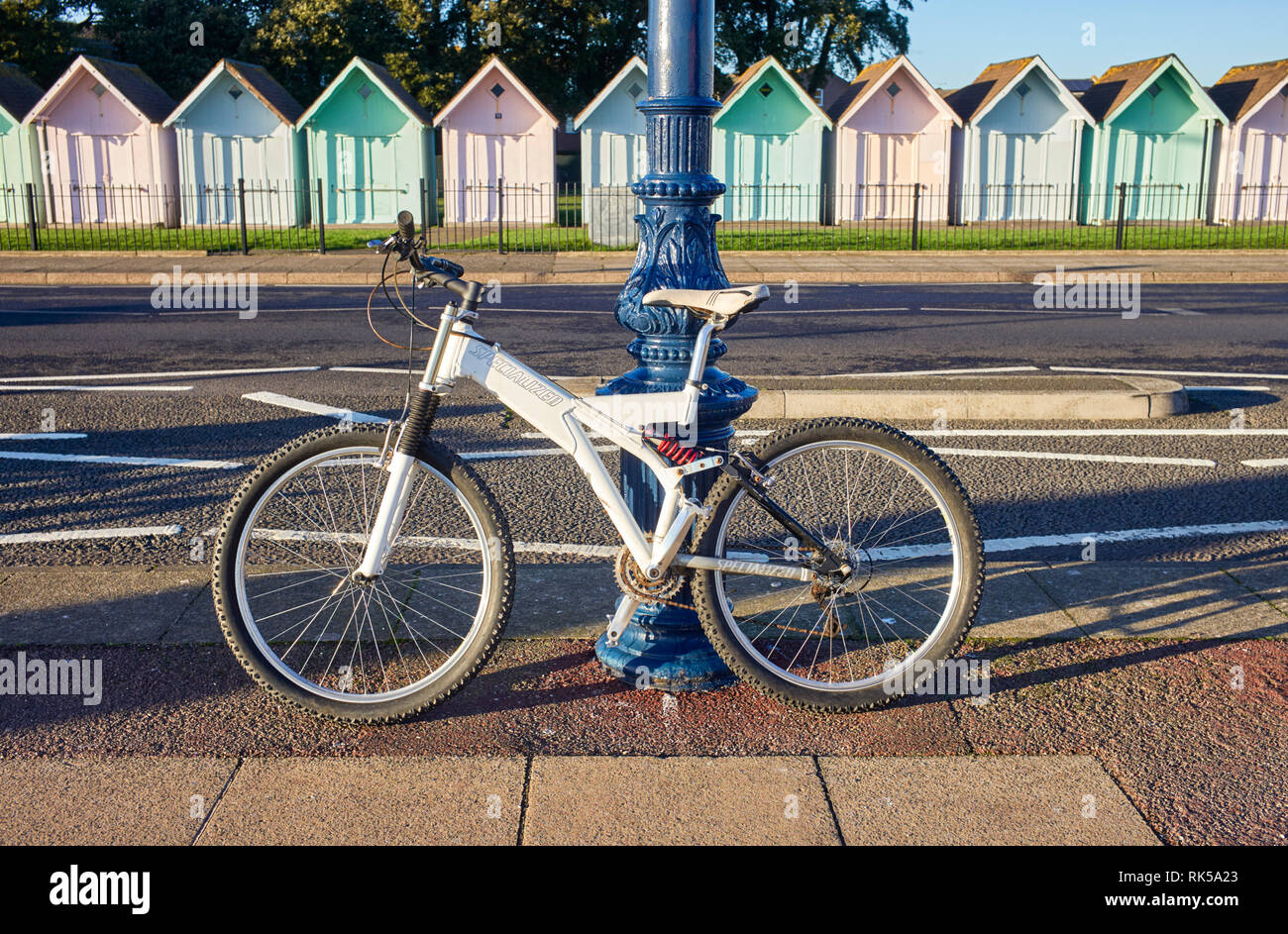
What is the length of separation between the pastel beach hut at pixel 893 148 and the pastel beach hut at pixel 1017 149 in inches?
24.1

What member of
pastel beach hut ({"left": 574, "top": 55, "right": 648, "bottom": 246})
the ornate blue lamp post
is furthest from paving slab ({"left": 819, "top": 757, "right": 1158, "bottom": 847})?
pastel beach hut ({"left": 574, "top": 55, "right": 648, "bottom": 246})

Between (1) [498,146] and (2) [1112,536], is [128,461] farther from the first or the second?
A: (1) [498,146]

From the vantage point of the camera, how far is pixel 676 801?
10.3ft

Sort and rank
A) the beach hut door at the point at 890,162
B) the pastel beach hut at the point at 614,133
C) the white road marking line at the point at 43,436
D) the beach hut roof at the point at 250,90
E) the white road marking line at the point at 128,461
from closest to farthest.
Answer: the white road marking line at the point at 128,461
the white road marking line at the point at 43,436
the beach hut roof at the point at 250,90
the pastel beach hut at the point at 614,133
the beach hut door at the point at 890,162

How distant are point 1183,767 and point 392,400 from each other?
6.01 metres

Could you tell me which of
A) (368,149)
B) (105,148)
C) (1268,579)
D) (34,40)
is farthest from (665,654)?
(34,40)

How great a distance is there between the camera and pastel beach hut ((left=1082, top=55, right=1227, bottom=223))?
34.2 m

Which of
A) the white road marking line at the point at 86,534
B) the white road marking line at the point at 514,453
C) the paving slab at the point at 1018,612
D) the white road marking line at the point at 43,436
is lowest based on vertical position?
the paving slab at the point at 1018,612

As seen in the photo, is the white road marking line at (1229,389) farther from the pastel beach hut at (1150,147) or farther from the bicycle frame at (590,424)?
the pastel beach hut at (1150,147)

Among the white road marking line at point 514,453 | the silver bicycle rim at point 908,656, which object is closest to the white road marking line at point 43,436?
the white road marking line at point 514,453

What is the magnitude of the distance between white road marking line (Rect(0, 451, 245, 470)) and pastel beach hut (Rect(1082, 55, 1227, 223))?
1258 inches

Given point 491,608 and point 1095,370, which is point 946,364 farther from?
point 491,608

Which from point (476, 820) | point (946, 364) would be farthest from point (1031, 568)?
point (946, 364)

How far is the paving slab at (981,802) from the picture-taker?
118 inches
